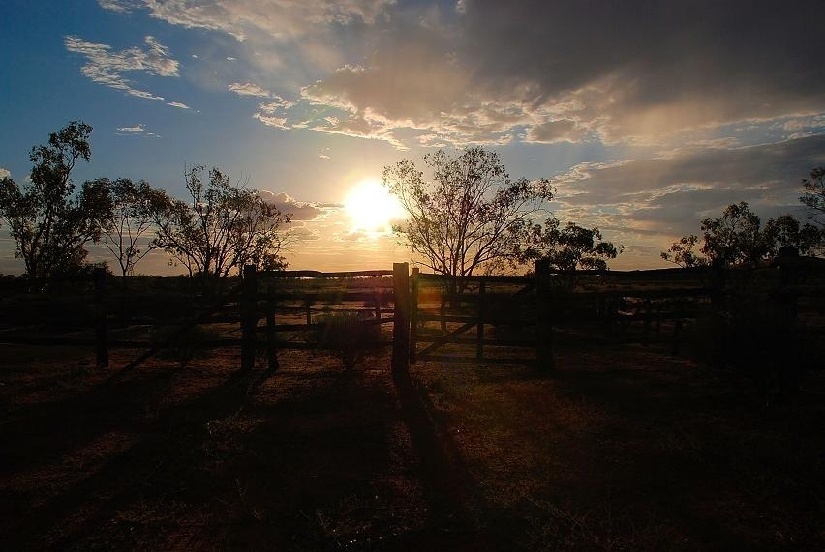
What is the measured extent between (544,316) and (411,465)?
17.5 ft

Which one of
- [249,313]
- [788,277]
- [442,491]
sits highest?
[788,277]

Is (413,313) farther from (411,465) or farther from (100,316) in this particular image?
(100,316)

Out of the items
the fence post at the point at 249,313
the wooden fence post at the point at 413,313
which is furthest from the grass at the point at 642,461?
the fence post at the point at 249,313

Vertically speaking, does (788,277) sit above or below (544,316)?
above

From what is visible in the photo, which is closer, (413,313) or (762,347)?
(762,347)

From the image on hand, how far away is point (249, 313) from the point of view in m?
9.95

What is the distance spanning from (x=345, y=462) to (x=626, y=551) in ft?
9.32

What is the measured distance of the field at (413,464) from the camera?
3.89 metres

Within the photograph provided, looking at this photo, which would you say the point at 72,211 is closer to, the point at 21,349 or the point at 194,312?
the point at 194,312

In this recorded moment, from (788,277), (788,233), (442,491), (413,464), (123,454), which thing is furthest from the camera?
(788,233)

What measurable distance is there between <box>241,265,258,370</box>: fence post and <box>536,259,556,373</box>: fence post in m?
5.49

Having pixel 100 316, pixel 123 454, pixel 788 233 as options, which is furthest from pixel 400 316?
pixel 788 233

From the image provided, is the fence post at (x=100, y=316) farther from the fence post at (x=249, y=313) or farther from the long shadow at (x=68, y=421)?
the fence post at (x=249, y=313)

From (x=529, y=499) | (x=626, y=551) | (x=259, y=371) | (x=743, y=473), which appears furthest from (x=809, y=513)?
(x=259, y=371)
